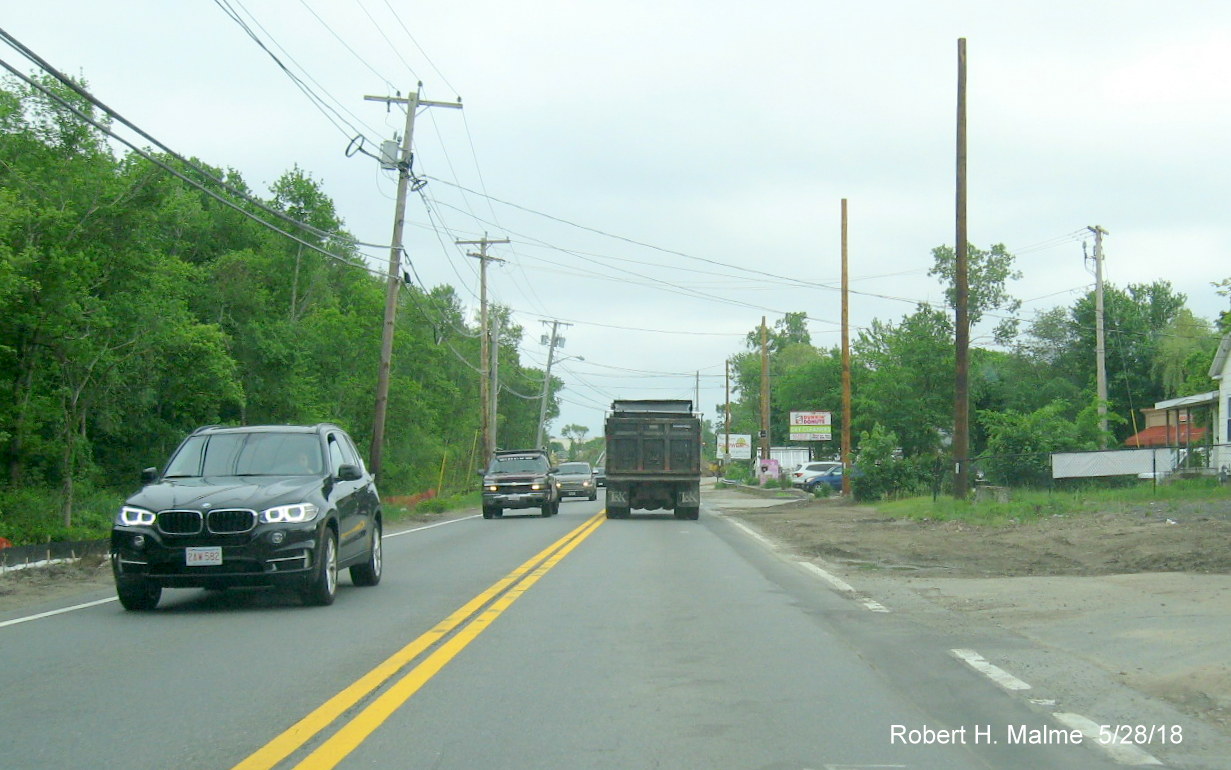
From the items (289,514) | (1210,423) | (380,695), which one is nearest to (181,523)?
(289,514)

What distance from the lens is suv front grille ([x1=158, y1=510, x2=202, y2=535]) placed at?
1106 cm

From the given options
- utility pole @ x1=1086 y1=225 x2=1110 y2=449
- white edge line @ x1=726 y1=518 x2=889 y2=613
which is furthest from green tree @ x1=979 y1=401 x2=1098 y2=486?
white edge line @ x1=726 y1=518 x2=889 y2=613

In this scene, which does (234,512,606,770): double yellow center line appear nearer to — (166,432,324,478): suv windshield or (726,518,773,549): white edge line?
(166,432,324,478): suv windshield

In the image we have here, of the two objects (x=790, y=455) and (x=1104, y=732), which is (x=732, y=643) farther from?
(x=790, y=455)

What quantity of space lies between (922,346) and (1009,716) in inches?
1635

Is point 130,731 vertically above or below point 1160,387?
below

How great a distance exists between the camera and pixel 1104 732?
6.48 m

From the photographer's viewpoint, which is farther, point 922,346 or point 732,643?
point 922,346

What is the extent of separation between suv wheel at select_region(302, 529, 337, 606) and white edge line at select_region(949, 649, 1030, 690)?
5805mm

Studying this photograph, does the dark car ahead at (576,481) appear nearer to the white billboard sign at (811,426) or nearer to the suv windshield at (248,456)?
the white billboard sign at (811,426)

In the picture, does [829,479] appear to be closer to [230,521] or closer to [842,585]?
[842,585]

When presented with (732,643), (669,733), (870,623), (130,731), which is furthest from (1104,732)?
(130,731)

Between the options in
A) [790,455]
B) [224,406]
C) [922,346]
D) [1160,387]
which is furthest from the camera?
[790,455]

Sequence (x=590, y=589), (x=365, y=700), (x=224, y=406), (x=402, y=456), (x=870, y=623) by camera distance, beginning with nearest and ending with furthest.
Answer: (x=365, y=700) < (x=870, y=623) < (x=590, y=589) < (x=224, y=406) < (x=402, y=456)
